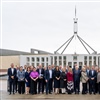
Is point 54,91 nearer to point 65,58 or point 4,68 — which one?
point 65,58

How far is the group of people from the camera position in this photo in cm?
1481

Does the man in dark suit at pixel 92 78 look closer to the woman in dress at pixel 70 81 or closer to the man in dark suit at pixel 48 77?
the woman in dress at pixel 70 81

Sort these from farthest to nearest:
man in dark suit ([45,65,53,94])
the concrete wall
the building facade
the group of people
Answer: the concrete wall, the building facade, man in dark suit ([45,65,53,94]), the group of people

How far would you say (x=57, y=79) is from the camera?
14.9 meters

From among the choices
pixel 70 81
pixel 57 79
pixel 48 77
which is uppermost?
pixel 48 77

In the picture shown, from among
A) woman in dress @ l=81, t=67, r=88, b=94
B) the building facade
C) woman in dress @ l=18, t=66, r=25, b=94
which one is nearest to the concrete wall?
the building facade

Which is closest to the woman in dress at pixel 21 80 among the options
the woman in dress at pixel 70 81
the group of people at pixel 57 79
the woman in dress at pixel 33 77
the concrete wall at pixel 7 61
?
the group of people at pixel 57 79

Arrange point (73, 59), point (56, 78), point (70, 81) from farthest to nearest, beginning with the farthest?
1. point (73, 59)
2. point (56, 78)
3. point (70, 81)

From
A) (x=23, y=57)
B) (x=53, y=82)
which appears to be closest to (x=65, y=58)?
(x=23, y=57)

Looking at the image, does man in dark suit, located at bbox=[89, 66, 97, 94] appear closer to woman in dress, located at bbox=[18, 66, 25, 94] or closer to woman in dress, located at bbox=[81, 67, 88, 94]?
woman in dress, located at bbox=[81, 67, 88, 94]

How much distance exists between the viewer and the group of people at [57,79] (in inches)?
583

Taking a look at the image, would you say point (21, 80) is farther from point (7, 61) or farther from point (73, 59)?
point (7, 61)

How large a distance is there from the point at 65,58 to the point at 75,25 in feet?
38.5

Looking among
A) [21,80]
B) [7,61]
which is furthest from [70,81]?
[7,61]
